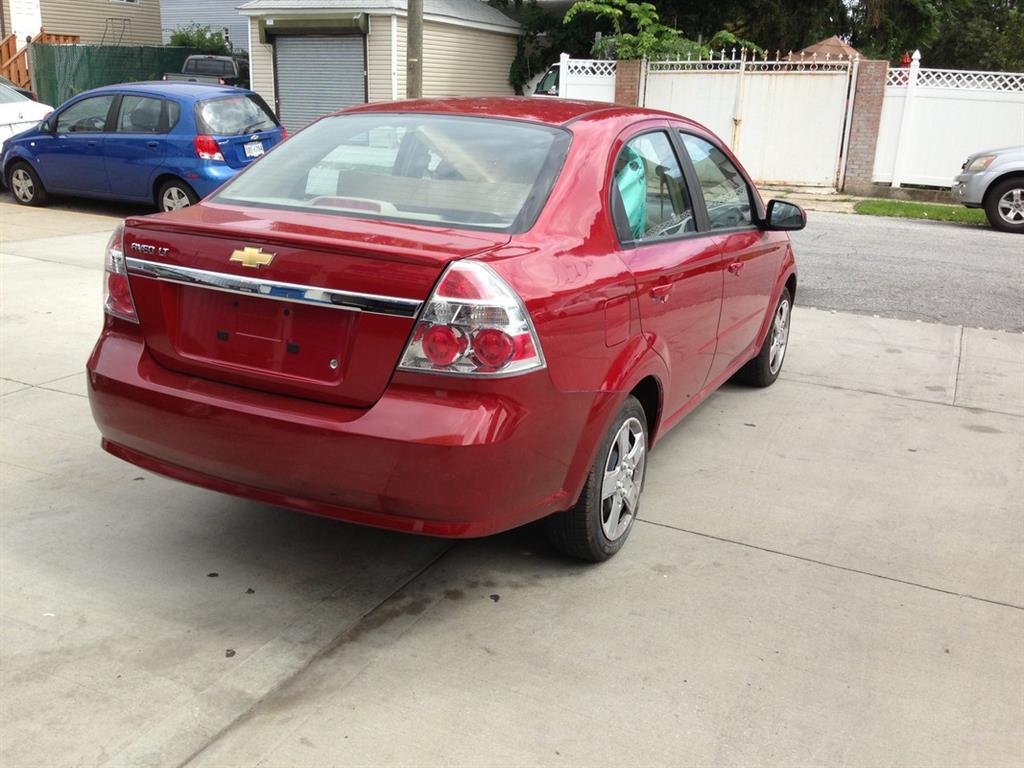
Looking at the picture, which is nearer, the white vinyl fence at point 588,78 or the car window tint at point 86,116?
the car window tint at point 86,116

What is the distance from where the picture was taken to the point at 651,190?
4195 mm

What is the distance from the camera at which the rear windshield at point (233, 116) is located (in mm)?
11484

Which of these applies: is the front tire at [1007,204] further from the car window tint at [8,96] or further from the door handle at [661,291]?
the car window tint at [8,96]

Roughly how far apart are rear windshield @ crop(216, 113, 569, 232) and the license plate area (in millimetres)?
516

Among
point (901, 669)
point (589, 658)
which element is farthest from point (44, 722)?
point (901, 669)

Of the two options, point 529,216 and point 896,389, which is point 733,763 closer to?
point 529,216

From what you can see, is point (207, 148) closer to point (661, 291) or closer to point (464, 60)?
point (661, 291)

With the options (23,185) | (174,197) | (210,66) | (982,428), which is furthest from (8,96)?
(982,428)

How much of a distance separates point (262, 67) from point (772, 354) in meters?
21.5

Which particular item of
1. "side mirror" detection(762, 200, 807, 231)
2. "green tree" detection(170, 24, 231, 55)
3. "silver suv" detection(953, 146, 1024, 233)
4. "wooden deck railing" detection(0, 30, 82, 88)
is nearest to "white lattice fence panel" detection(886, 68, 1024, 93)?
"silver suv" detection(953, 146, 1024, 233)

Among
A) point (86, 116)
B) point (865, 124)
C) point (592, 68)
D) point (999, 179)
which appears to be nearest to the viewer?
point (86, 116)

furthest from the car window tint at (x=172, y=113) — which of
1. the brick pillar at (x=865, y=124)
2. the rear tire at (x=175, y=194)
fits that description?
the brick pillar at (x=865, y=124)

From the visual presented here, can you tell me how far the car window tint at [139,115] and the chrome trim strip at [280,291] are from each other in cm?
903

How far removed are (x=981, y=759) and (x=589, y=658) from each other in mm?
1145
